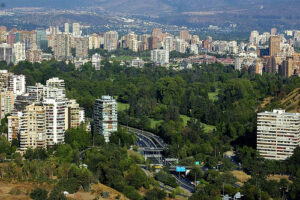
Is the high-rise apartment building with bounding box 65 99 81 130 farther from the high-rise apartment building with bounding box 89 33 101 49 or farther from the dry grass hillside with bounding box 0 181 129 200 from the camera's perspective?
the high-rise apartment building with bounding box 89 33 101 49

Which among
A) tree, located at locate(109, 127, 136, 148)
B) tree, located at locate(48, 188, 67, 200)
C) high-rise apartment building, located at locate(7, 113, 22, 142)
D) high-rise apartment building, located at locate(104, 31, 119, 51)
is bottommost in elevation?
tree, located at locate(48, 188, 67, 200)

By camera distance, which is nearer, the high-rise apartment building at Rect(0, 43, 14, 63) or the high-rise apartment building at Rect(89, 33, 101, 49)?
the high-rise apartment building at Rect(0, 43, 14, 63)

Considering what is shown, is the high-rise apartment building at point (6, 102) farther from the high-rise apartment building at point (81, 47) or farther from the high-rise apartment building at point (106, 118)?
the high-rise apartment building at point (81, 47)

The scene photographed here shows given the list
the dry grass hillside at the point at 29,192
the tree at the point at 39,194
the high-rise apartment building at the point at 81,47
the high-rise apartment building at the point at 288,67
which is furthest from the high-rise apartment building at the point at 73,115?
the high-rise apartment building at the point at 81,47

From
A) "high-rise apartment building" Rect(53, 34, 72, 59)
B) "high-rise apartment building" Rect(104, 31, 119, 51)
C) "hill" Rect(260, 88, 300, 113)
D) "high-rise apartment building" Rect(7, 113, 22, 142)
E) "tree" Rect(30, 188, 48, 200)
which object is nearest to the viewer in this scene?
"tree" Rect(30, 188, 48, 200)

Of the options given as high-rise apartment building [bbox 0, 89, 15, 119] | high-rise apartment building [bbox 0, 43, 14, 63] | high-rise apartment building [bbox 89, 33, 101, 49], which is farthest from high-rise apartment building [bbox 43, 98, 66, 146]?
high-rise apartment building [bbox 89, 33, 101, 49]
